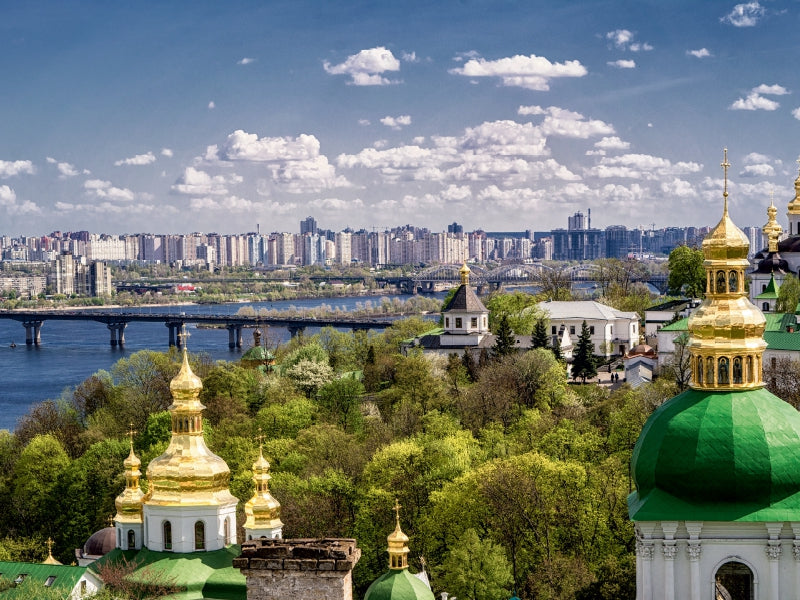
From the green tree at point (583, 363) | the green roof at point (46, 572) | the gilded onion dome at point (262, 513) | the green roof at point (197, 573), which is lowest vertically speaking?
the green roof at point (46, 572)

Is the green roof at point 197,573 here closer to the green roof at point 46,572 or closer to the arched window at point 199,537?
the arched window at point 199,537

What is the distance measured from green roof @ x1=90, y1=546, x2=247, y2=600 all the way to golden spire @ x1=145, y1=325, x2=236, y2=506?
2.48ft

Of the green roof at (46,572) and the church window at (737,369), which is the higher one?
the church window at (737,369)

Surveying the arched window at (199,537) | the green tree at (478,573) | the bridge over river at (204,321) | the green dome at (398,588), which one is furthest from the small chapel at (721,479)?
the bridge over river at (204,321)

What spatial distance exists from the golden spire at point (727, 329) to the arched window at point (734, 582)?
1.52 meters

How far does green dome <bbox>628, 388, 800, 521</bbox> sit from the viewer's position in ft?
35.2

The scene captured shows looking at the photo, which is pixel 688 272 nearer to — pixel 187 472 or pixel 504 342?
pixel 504 342

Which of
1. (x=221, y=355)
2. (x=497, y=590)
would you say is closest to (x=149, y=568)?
(x=497, y=590)

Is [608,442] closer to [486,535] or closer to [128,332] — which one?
[486,535]

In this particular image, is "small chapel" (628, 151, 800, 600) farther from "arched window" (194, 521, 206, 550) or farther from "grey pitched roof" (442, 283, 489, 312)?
"grey pitched roof" (442, 283, 489, 312)

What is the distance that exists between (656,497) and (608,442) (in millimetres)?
16787

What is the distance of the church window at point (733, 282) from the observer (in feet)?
37.7

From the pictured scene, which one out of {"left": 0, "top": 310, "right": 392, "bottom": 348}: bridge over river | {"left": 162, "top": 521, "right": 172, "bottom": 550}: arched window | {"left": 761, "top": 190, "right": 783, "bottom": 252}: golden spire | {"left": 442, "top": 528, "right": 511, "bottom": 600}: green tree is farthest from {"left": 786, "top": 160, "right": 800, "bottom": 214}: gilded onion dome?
{"left": 0, "top": 310, "right": 392, "bottom": 348}: bridge over river

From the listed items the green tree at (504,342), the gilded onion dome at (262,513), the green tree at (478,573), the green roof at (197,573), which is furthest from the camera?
the green tree at (504,342)
